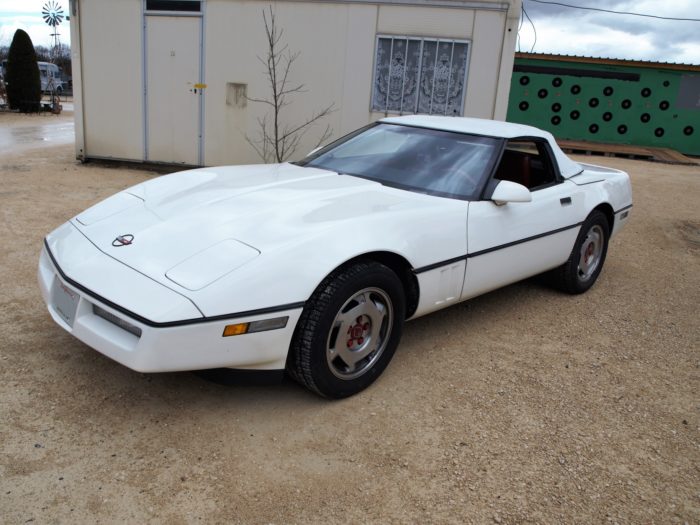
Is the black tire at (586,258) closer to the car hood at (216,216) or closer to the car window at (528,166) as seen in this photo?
the car window at (528,166)

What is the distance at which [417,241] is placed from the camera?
3199 millimetres

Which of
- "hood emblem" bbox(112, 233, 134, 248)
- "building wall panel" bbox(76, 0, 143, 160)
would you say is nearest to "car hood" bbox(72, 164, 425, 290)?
"hood emblem" bbox(112, 233, 134, 248)

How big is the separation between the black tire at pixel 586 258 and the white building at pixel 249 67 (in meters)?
4.06

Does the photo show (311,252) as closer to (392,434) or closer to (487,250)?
(392,434)

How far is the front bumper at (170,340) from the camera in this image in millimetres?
2432

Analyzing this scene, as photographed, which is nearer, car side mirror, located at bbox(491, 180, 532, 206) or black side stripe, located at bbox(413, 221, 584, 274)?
black side stripe, located at bbox(413, 221, 584, 274)

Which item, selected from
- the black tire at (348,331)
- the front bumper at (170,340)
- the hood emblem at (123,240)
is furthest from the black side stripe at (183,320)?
the hood emblem at (123,240)

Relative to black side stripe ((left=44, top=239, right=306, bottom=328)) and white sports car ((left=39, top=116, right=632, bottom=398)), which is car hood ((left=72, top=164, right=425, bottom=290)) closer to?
white sports car ((left=39, top=116, right=632, bottom=398))

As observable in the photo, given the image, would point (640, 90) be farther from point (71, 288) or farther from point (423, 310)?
point (71, 288)

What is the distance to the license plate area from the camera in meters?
2.73

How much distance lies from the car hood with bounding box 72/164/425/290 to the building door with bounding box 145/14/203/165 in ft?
19.4

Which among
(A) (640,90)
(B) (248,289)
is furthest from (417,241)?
(A) (640,90)

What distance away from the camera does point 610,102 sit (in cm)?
1803

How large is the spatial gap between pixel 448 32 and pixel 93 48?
544 centimetres
